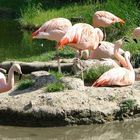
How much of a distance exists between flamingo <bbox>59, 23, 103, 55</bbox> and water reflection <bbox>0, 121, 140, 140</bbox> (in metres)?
1.70

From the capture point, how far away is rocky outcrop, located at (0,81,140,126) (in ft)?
26.1

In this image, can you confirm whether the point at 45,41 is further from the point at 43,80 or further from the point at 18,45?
the point at 43,80

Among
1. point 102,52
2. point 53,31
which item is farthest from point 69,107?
point 102,52

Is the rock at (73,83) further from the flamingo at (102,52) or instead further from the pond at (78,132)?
the flamingo at (102,52)

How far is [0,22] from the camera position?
25.5m

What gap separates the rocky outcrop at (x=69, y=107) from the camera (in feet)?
26.1

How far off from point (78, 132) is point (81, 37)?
7.28 ft

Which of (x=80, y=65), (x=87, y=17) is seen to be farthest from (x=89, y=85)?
(x=87, y=17)

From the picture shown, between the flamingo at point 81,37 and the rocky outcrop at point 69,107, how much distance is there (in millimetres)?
1094

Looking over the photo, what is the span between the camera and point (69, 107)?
7961 millimetres

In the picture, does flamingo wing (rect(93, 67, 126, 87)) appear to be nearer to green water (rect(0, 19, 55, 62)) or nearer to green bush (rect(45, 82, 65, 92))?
green bush (rect(45, 82, 65, 92))

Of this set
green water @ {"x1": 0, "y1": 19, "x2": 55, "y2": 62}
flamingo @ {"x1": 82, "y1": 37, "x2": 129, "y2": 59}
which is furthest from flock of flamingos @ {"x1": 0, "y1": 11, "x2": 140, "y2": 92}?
green water @ {"x1": 0, "y1": 19, "x2": 55, "y2": 62}

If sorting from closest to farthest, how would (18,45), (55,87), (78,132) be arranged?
(78,132) < (55,87) < (18,45)

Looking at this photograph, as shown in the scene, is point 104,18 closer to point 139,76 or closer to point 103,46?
point 103,46
